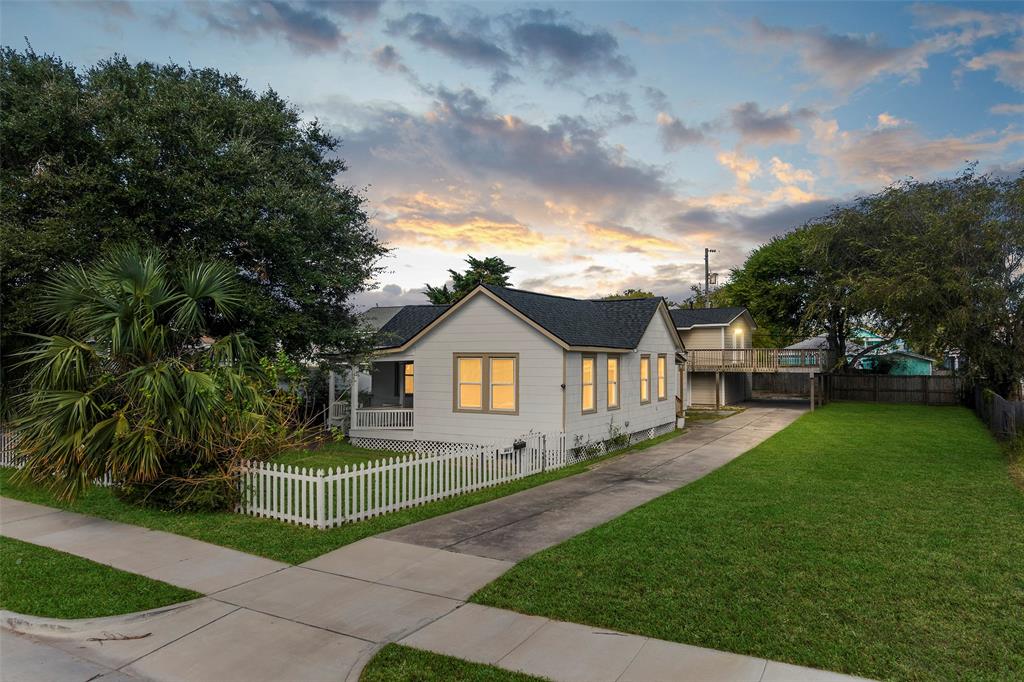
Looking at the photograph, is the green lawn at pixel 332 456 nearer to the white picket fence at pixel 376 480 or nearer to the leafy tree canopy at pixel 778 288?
the white picket fence at pixel 376 480

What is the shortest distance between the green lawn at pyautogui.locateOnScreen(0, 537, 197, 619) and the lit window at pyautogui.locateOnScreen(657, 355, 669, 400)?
18528 mm

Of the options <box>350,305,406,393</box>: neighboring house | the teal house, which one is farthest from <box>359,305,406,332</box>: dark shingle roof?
the teal house

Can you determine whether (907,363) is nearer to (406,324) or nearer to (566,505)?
(406,324)

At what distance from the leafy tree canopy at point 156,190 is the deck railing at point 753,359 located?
2246 centimetres

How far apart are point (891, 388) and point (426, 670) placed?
136 ft

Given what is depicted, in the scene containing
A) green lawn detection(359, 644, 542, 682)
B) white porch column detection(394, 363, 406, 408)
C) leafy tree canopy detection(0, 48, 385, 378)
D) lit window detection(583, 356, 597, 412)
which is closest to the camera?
green lawn detection(359, 644, 542, 682)

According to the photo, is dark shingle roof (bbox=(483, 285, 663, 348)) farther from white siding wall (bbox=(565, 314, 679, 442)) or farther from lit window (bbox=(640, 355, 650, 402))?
lit window (bbox=(640, 355, 650, 402))

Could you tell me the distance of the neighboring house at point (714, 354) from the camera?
110ft

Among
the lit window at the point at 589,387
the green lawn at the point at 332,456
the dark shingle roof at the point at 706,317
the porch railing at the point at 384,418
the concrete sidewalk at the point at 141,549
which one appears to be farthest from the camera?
the dark shingle roof at the point at 706,317

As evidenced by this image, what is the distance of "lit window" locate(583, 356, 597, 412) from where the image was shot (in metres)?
17.5

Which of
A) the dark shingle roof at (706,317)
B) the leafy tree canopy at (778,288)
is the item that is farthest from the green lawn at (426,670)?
the leafy tree canopy at (778,288)

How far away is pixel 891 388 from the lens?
37.9 meters

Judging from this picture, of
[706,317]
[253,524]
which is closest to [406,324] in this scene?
[253,524]

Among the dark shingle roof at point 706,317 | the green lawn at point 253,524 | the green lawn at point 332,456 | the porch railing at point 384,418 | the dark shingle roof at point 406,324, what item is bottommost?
the green lawn at point 332,456
